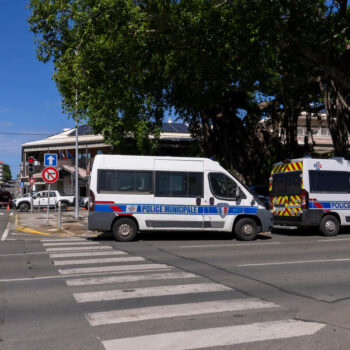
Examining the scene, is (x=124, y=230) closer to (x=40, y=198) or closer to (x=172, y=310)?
(x=172, y=310)

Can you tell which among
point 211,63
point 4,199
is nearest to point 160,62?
point 211,63

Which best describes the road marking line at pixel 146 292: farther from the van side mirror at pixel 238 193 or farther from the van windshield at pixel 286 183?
the van windshield at pixel 286 183

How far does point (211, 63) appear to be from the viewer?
1739cm

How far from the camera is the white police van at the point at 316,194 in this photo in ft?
48.6

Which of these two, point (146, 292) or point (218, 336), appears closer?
point (218, 336)

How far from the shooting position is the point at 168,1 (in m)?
15.6

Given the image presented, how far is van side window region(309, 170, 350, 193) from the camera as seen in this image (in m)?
15.0

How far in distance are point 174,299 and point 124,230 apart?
743 centimetres

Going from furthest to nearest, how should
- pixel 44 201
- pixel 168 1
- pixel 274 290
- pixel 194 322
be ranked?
pixel 44 201 → pixel 168 1 → pixel 274 290 → pixel 194 322

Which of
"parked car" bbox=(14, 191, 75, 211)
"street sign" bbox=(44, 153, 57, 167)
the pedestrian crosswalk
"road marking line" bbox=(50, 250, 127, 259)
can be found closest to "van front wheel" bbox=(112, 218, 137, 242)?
"road marking line" bbox=(50, 250, 127, 259)

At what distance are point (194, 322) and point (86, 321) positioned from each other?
118 cm

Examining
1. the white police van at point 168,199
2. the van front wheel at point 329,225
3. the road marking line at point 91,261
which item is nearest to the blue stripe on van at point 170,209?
the white police van at point 168,199

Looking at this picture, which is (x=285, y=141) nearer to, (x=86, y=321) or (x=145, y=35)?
(x=145, y=35)

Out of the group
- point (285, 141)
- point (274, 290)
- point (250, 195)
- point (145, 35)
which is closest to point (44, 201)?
point (285, 141)
